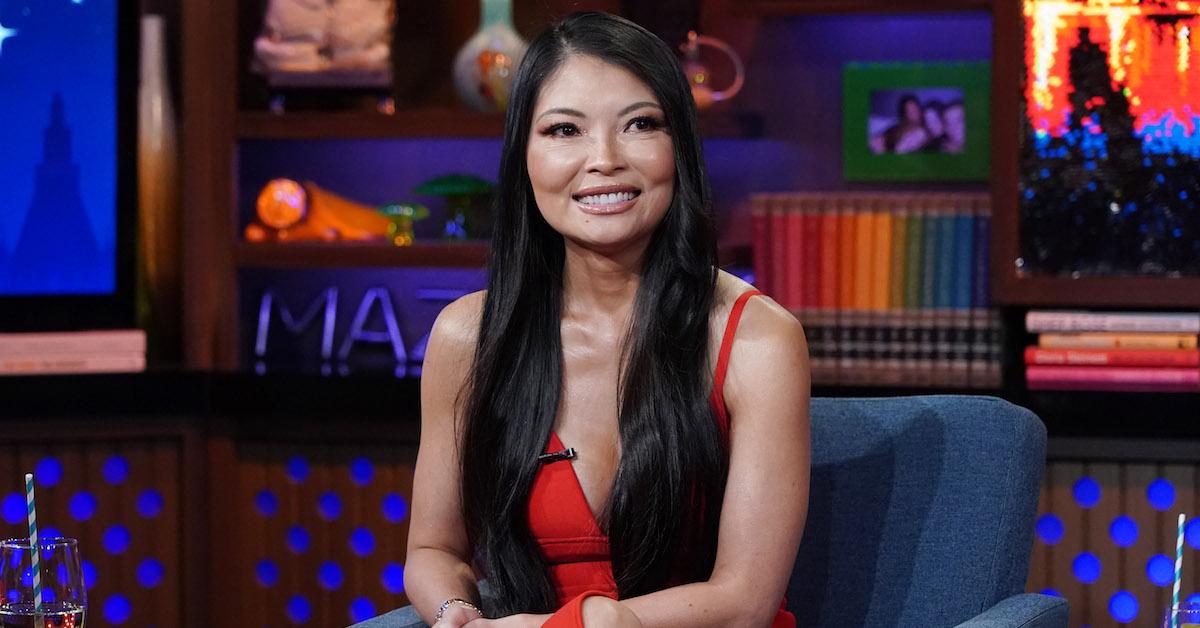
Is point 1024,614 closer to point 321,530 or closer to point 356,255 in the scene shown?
point 321,530

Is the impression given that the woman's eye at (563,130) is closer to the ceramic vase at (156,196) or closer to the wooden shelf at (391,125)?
the wooden shelf at (391,125)

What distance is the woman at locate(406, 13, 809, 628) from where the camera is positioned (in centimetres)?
178

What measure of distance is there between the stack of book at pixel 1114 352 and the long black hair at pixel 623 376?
146 centimetres

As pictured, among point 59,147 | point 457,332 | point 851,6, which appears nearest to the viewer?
point 457,332

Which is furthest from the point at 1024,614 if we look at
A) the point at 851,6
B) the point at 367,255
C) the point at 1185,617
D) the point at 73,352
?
the point at 73,352

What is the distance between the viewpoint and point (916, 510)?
2.04m

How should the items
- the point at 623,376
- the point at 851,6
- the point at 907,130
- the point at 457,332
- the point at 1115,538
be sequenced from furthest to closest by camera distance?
the point at 907,130
the point at 851,6
the point at 1115,538
the point at 457,332
the point at 623,376

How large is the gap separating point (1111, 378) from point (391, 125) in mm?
1631

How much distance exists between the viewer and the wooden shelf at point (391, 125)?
348 centimetres

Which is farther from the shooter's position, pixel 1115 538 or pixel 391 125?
pixel 391 125

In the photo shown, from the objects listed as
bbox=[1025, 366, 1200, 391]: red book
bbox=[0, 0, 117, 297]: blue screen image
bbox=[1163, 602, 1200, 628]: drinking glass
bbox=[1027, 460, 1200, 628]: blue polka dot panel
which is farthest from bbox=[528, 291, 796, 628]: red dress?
bbox=[0, 0, 117, 297]: blue screen image

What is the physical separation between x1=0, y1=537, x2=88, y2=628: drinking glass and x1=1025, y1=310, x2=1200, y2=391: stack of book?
6.89 feet

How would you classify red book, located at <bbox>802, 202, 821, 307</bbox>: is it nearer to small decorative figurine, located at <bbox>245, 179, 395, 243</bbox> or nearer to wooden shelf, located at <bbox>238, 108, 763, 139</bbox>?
wooden shelf, located at <bbox>238, 108, 763, 139</bbox>

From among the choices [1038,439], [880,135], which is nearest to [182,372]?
[880,135]
